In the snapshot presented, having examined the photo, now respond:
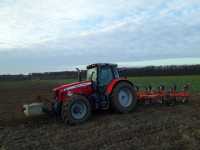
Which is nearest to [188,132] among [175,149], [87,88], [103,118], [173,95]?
[175,149]

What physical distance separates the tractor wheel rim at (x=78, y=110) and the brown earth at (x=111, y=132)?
38cm

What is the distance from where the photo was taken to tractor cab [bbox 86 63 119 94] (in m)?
10.6

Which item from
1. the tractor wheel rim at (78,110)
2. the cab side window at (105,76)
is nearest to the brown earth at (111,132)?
the tractor wheel rim at (78,110)

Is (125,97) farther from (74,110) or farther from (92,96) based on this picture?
(74,110)

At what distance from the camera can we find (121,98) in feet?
35.9

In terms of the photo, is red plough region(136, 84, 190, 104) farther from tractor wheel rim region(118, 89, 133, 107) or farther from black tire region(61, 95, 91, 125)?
black tire region(61, 95, 91, 125)

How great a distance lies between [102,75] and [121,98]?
1.12 m

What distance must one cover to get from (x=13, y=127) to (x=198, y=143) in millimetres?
5650

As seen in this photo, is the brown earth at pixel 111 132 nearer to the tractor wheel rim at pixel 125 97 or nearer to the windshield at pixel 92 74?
the tractor wheel rim at pixel 125 97

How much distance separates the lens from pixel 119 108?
10.7 meters

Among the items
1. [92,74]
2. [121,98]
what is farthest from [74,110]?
[121,98]

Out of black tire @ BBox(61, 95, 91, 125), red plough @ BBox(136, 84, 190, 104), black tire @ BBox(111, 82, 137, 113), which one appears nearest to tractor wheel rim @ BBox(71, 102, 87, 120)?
black tire @ BBox(61, 95, 91, 125)

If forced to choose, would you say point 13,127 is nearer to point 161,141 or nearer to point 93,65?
point 93,65

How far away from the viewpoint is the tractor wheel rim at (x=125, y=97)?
1091 cm
